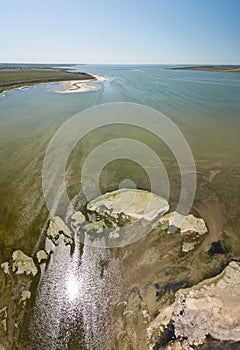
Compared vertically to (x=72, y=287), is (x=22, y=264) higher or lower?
higher

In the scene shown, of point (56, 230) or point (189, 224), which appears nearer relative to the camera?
point (56, 230)

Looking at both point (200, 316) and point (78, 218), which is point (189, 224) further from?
point (78, 218)

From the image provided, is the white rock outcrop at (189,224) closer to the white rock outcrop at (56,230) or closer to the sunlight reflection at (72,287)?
the white rock outcrop at (56,230)

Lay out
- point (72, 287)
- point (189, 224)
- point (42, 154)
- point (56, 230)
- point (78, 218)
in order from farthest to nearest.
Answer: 1. point (42, 154)
2. point (78, 218)
3. point (189, 224)
4. point (56, 230)
5. point (72, 287)

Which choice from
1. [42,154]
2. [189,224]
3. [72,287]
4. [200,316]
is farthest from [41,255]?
[42,154]

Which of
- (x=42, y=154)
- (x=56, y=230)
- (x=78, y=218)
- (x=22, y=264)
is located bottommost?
(x=22, y=264)

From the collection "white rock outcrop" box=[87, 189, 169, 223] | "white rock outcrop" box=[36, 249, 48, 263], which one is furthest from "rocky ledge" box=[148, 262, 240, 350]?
"white rock outcrop" box=[36, 249, 48, 263]

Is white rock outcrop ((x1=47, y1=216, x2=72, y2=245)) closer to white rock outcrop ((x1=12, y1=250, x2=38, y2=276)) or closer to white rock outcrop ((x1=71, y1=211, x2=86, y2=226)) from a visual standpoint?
white rock outcrop ((x1=71, y1=211, x2=86, y2=226))
